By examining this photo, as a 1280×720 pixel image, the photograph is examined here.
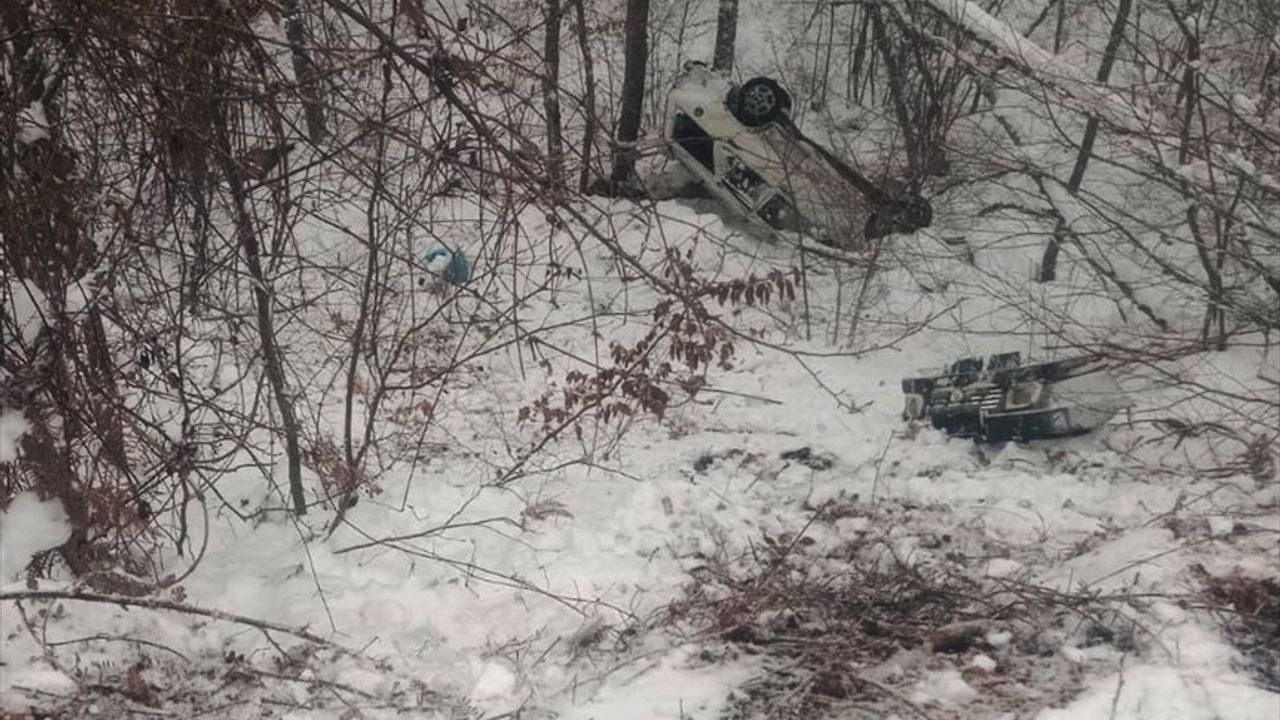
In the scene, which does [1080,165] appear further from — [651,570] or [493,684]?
[493,684]

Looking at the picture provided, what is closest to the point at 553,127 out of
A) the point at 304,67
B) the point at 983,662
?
the point at 304,67

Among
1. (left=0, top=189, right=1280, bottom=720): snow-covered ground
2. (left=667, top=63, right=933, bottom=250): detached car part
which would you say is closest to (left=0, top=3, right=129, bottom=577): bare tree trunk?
(left=0, top=189, right=1280, bottom=720): snow-covered ground

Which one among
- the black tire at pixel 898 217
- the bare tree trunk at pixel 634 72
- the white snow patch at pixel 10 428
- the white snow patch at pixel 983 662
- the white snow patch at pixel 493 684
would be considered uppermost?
the bare tree trunk at pixel 634 72

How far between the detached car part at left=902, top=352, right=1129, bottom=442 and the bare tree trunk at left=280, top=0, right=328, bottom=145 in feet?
15.4

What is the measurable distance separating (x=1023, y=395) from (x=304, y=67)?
4999 millimetres

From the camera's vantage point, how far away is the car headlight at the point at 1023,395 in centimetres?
638

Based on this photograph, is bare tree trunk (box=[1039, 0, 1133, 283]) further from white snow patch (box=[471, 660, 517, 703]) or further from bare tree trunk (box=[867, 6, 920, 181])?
white snow patch (box=[471, 660, 517, 703])

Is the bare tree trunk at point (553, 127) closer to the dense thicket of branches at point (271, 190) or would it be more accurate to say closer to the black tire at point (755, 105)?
the dense thicket of branches at point (271, 190)

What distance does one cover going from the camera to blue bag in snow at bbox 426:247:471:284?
5.02 m

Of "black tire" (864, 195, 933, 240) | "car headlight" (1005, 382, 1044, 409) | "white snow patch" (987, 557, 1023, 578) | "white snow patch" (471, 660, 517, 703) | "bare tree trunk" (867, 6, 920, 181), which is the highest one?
"bare tree trunk" (867, 6, 920, 181)

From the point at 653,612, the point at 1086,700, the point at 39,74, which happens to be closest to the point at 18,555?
the point at 39,74

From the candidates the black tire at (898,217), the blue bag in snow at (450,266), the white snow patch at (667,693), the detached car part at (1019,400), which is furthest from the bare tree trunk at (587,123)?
the black tire at (898,217)

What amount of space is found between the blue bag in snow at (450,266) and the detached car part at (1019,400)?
290cm

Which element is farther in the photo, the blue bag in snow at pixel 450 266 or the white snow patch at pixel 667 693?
the blue bag in snow at pixel 450 266
